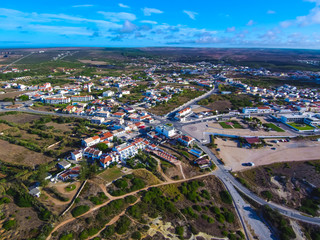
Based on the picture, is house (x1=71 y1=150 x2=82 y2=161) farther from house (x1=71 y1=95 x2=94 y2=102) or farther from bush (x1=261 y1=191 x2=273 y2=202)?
house (x1=71 y1=95 x2=94 y2=102)

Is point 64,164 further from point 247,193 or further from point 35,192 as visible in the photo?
point 247,193

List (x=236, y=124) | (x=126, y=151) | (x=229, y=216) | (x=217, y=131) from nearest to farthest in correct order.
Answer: (x=229, y=216) → (x=126, y=151) → (x=217, y=131) → (x=236, y=124)

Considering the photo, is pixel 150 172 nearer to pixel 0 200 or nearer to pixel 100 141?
pixel 100 141

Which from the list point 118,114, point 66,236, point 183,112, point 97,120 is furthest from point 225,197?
point 118,114

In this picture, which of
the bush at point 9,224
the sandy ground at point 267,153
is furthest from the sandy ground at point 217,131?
the bush at point 9,224

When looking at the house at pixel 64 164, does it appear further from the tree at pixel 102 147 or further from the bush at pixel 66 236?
the bush at pixel 66 236

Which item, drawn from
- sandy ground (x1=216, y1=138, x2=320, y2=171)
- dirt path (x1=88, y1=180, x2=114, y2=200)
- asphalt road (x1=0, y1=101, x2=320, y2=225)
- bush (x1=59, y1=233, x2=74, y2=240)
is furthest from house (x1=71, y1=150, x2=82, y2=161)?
sandy ground (x1=216, y1=138, x2=320, y2=171)

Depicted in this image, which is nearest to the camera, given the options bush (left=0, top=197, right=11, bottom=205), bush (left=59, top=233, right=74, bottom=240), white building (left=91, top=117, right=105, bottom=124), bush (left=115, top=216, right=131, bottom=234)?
bush (left=59, top=233, right=74, bottom=240)
